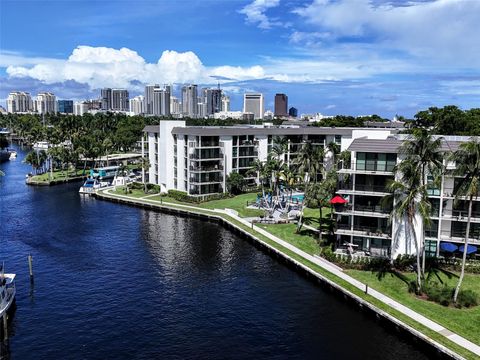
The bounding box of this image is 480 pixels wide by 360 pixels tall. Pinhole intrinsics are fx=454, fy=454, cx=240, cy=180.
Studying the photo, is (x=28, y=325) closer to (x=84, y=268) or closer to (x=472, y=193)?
(x=84, y=268)

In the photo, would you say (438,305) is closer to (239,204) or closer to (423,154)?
(423,154)

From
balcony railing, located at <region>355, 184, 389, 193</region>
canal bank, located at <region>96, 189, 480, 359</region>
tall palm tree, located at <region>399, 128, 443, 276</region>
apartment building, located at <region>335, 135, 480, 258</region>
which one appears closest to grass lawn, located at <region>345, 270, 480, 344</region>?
canal bank, located at <region>96, 189, 480, 359</region>

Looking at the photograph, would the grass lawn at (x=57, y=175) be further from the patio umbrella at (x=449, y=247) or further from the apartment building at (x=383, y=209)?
the patio umbrella at (x=449, y=247)

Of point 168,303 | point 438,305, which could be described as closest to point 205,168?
point 168,303

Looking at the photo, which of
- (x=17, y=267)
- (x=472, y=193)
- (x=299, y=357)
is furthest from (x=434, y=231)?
(x=17, y=267)

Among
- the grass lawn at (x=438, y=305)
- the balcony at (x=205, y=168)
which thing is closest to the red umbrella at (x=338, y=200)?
the grass lawn at (x=438, y=305)

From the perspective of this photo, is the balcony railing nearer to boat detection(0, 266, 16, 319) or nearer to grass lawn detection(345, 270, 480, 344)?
grass lawn detection(345, 270, 480, 344)
